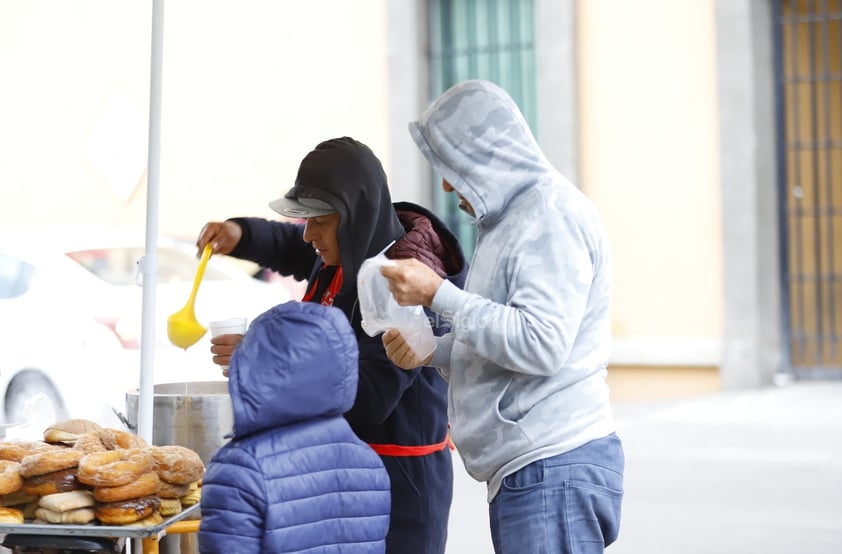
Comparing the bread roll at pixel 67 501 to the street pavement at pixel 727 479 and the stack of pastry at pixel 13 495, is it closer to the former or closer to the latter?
the stack of pastry at pixel 13 495

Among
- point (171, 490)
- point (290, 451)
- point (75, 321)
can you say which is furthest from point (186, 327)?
point (75, 321)

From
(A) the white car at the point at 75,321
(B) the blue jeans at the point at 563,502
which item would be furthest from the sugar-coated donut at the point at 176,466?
(A) the white car at the point at 75,321

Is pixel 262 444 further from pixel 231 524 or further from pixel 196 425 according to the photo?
pixel 196 425

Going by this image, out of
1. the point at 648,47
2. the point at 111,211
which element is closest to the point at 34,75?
the point at 111,211

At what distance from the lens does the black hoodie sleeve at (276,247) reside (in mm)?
3398

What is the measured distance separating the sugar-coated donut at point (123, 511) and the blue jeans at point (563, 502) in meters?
0.75

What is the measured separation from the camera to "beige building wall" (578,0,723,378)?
9.55m

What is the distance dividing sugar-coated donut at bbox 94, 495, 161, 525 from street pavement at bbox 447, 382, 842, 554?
2.97 metres

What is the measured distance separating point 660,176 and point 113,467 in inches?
300

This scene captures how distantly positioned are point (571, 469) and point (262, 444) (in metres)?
0.62

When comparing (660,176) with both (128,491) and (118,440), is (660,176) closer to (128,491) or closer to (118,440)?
(118,440)

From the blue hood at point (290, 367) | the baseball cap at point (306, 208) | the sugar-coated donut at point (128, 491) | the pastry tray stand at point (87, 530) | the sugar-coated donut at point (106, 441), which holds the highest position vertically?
the baseball cap at point (306, 208)

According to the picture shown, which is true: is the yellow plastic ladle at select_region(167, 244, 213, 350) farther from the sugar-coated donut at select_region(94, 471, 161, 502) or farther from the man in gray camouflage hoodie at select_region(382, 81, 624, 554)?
the man in gray camouflage hoodie at select_region(382, 81, 624, 554)

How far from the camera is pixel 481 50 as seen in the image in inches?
411
